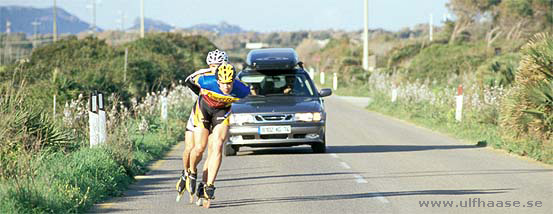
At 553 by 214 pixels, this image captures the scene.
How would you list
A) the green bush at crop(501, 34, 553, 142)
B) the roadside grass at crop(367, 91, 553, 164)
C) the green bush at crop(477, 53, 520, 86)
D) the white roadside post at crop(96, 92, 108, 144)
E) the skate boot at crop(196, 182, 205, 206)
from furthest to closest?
the green bush at crop(477, 53, 520, 86) < the roadside grass at crop(367, 91, 553, 164) < the green bush at crop(501, 34, 553, 142) < the white roadside post at crop(96, 92, 108, 144) < the skate boot at crop(196, 182, 205, 206)

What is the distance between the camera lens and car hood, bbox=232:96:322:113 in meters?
17.1

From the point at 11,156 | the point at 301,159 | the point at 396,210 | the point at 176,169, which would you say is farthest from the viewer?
the point at 301,159

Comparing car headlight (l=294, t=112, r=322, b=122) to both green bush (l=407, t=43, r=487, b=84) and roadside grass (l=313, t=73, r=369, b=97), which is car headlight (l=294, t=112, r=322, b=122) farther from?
roadside grass (l=313, t=73, r=369, b=97)

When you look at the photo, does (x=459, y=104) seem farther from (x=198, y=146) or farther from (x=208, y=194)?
(x=208, y=194)

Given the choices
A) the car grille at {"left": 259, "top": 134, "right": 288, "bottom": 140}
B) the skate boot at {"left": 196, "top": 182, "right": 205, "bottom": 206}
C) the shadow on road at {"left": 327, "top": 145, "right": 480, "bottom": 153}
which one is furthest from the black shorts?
the shadow on road at {"left": 327, "top": 145, "right": 480, "bottom": 153}

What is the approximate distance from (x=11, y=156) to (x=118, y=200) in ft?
6.62

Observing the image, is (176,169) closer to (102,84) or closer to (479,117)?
(479,117)

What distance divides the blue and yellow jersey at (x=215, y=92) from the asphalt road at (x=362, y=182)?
114cm

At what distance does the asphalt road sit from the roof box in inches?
63.5

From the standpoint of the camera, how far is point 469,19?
7281 centimetres

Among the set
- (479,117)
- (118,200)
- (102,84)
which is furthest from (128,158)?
(102,84)

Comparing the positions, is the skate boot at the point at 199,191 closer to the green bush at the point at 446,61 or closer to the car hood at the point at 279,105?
the car hood at the point at 279,105

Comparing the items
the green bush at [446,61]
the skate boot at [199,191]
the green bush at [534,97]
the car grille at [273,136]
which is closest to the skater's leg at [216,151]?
the skate boot at [199,191]

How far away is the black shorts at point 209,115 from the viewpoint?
1087 cm
